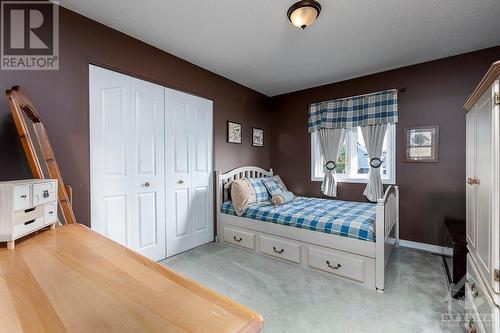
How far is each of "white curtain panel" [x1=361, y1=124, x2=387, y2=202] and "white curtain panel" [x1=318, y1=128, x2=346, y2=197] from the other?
41 cm

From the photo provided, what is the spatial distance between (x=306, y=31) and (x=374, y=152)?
1967mm

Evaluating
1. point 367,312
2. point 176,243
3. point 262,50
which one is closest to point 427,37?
point 262,50

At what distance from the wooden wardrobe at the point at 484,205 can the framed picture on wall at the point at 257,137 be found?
292 cm

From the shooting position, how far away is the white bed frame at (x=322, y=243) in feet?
6.78

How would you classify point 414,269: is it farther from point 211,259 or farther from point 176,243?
point 176,243

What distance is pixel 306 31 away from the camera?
7.57 feet

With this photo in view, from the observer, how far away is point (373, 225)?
2.19 m

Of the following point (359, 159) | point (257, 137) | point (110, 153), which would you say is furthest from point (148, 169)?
point (359, 159)

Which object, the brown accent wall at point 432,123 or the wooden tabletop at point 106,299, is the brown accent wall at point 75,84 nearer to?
the wooden tabletop at point 106,299

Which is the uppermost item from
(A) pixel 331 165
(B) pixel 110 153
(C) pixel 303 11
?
(C) pixel 303 11

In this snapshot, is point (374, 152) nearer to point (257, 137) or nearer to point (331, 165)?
point (331, 165)

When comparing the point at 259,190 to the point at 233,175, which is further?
the point at 233,175

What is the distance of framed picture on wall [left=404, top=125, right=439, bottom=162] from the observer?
2.93m

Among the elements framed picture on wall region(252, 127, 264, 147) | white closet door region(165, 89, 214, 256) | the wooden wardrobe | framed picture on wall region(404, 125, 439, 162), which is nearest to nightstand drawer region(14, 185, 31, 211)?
white closet door region(165, 89, 214, 256)
